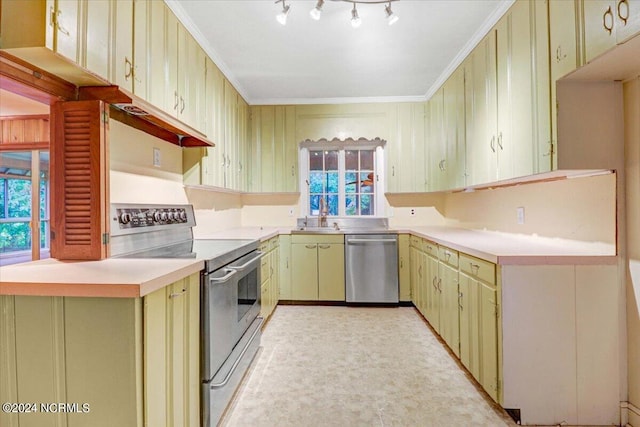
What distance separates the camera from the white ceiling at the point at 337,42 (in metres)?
2.20

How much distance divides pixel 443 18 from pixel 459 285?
190 cm

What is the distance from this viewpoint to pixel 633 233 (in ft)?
5.28

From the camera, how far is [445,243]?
7.98 ft

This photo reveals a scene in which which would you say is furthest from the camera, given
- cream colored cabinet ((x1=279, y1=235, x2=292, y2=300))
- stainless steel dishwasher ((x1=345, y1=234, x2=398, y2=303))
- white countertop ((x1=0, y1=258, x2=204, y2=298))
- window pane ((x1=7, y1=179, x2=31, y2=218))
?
window pane ((x1=7, y1=179, x2=31, y2=218))

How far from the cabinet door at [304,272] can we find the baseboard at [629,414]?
2.62 m

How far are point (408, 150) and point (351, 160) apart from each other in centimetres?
76

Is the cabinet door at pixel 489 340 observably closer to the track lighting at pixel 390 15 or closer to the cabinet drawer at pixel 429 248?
the cabinet drawer at pixel 429 248

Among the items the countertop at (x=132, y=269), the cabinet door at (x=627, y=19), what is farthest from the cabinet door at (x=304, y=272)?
the cabinet door at (x=627, y=19)

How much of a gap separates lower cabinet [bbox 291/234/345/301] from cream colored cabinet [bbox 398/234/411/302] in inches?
25.8

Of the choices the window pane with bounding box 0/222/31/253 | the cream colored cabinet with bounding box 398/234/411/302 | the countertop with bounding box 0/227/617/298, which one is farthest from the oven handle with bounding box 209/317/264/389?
the window pane with bounding box 0/222/31/253

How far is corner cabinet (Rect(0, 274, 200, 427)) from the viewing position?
1.09m

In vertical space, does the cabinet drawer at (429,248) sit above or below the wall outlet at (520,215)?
below

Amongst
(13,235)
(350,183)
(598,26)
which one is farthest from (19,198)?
(598,26)

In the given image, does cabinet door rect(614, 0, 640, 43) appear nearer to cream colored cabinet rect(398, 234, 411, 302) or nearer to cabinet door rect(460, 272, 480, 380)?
cabinet door rect(460, 272, 480, 380)
